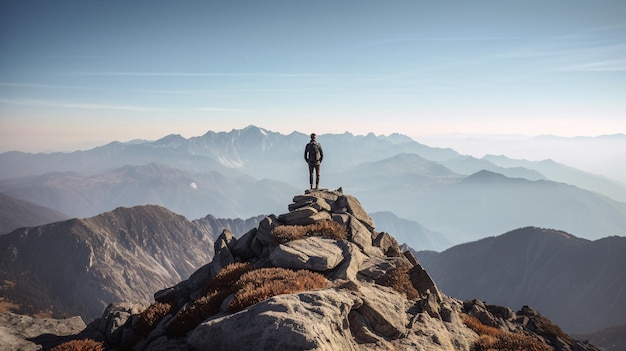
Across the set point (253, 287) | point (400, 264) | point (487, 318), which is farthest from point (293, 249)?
point (487, 318)

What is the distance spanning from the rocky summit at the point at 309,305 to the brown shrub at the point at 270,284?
43 millimetres

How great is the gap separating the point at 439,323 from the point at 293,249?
25.0 feet

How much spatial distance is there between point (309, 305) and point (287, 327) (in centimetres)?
143

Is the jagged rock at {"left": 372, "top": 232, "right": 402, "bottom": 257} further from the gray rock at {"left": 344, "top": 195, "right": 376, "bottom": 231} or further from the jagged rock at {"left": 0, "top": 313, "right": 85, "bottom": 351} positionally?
the jagged rock at {"left": 0, "top": 313, "right": 85, "bottom": 351}

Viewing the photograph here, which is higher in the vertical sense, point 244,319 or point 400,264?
point 244,319

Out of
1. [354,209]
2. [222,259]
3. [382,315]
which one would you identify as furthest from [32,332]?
[354,209]

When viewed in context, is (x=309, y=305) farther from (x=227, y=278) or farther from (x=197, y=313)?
(x=227, y=278)

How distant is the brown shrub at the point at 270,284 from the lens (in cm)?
1224

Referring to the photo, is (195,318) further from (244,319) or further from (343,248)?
(343,248)

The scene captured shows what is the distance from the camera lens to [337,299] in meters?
11.4

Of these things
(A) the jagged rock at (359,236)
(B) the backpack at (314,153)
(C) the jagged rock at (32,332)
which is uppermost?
(B) the backpack at (314,153)

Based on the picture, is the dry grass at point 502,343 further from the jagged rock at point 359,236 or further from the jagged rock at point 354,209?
the jagged rock at point 354,209

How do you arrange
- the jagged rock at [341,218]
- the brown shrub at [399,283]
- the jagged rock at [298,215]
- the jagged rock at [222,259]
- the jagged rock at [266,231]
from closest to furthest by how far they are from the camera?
the brown shrub at [399,283] < the jagged rock at [222,259] < the jagged rock at [266,231] < the jagged rock at [341,218] < the jagged rock at [298,215]

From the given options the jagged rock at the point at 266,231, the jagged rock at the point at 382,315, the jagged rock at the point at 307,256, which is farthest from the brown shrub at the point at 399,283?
the jagged rock at the point at 266,231
